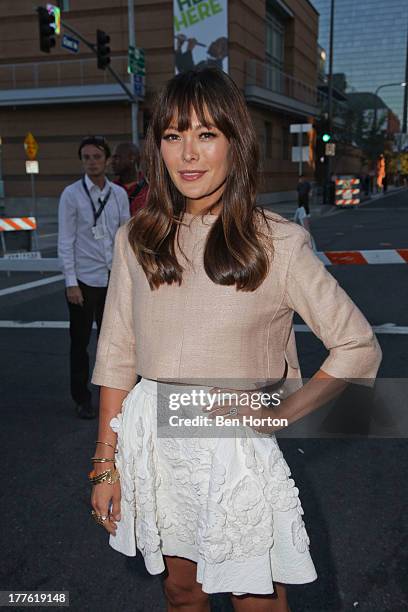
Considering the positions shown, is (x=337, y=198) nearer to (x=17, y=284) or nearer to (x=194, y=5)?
(x=194, y=5)

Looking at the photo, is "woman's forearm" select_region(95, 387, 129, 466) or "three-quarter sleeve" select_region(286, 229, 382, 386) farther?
"woman's forearm" select_region(95, 387, 129, 466)

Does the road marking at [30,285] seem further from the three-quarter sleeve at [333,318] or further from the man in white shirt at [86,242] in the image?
the three-quarter sleeve at [333,318]

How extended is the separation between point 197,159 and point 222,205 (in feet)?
0.46

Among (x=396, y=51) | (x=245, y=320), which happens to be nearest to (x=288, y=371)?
(x=245, y=320)

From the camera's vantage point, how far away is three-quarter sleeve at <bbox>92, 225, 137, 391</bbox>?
67.1 inches

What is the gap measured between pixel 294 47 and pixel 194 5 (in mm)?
11926

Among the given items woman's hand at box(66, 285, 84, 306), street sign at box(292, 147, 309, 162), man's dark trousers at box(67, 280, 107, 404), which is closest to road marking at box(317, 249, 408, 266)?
man's dark trousers at box(67, 280, 107, 404)

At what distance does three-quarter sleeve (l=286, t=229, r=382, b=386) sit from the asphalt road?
148cm

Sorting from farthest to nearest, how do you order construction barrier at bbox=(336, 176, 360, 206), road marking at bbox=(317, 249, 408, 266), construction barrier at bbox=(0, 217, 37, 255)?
construction barrier at bbox=(336, 176, 360, 206)
construction barrier at bbox=(0, 217, 37, 255)
road marking at bbox=(317, 249, 408, 266)

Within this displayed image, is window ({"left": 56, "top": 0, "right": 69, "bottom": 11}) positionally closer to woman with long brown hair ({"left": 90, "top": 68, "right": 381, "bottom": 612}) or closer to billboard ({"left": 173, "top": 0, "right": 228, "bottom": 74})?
billboard ({"left": 173, "top": 0, "right": 228, "bottom": 74})

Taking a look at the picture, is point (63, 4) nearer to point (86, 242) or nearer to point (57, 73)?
point (57, 73)

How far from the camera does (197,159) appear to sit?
5.05 feet

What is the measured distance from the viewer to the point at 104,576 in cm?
263

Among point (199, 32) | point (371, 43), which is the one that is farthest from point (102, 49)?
point (371, 43)
